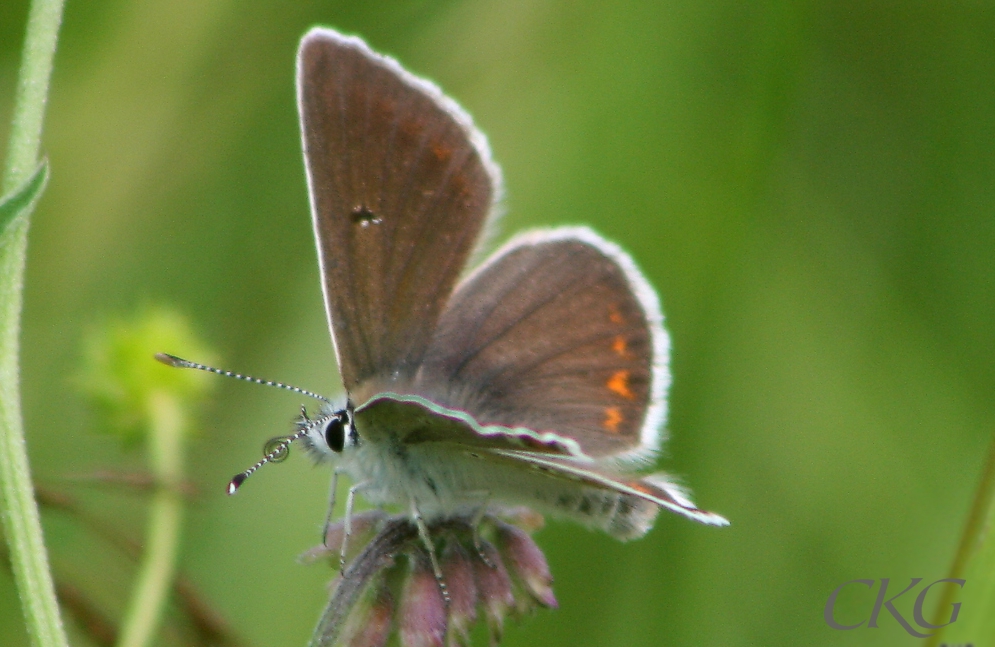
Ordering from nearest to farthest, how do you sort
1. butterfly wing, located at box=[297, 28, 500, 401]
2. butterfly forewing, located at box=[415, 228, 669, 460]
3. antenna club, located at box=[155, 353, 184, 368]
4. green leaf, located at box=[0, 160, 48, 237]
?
green leaf, located at box=[0, 160, 48, 237], antenna club, located at box=[155, 353, 184, 368], butterfly wing, located at box=[297, 28, 500, 401], butterfly forewing, located at box=[415, 228, 669, 460]

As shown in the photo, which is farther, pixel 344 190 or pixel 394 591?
pixel 344 190

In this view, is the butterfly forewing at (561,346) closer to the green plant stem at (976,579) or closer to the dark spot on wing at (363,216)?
the dark spot on wing at (363,216)

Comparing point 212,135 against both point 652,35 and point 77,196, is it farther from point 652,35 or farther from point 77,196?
point 652,35

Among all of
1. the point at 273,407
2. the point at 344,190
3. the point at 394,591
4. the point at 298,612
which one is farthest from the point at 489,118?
the point at 394,591

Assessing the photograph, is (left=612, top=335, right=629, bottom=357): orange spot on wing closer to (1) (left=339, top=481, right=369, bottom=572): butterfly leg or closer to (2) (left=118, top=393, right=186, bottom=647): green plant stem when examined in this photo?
(1) (left=339, top=481, right=369, bottom=572): butterfly leg

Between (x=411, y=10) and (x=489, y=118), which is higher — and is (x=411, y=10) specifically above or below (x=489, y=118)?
above
